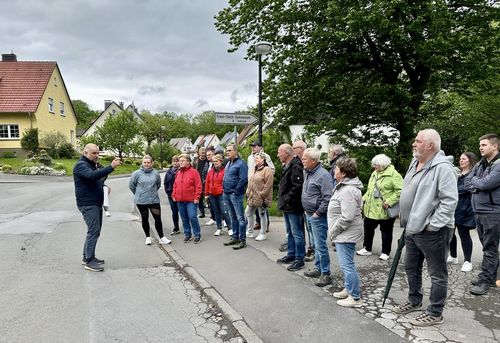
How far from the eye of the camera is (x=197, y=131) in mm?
102688

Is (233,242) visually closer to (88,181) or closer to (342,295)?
(88,181)

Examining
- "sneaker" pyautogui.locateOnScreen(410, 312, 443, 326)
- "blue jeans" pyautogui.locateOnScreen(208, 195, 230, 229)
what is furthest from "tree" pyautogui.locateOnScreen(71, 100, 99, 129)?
"sneaker" pyautogui.locateOnScreen(410, 312, 443, 326)

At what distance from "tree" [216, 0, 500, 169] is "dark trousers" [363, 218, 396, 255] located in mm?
5987

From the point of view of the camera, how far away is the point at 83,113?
279 ft

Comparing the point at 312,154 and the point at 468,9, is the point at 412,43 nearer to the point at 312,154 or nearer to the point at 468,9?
the point at 468,9

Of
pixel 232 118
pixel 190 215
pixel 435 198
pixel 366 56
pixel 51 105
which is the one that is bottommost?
pixel 190 215

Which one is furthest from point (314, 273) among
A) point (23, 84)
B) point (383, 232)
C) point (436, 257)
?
point (23, 84)

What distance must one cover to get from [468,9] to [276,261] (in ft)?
33.9

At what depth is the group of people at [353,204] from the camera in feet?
11.8

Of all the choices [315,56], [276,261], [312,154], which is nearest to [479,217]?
[312,154]

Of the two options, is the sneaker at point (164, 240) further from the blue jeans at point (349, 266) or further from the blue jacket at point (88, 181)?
the blue jeans at point (349, 266)

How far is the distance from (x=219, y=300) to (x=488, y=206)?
3.57 meters

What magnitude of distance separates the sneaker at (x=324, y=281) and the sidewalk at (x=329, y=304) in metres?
0.08

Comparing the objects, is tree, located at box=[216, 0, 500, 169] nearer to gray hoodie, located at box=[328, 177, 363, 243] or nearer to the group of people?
the group of people
